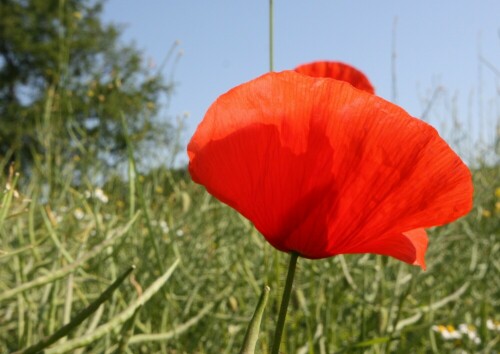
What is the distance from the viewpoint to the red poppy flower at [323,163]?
32 centimetres

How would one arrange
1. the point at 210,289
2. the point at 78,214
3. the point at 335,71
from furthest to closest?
the point at 78,214
the point at 210,289
the point at 335,71

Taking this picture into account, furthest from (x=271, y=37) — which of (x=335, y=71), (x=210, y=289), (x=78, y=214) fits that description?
(x=78, y=214)

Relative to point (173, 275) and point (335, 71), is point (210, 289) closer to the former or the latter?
point (173, 275)

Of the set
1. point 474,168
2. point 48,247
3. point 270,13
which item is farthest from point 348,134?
point 474,168

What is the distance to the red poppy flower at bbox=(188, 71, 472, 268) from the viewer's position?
324 mm

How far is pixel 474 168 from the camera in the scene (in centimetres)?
241

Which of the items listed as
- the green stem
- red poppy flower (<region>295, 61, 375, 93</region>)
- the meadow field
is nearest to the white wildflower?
the meadow field

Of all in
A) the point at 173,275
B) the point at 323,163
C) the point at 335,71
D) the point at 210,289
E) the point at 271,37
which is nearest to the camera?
the point at 323,163

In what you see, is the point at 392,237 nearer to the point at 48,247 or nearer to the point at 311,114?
the point at 311,114

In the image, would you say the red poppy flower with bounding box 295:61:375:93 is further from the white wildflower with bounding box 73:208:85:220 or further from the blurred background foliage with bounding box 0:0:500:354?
the white wildflower with bounding box 73:208:85:220

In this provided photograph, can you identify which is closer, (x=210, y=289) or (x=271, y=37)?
(x=271, y=37)

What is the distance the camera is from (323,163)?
334 millimetres

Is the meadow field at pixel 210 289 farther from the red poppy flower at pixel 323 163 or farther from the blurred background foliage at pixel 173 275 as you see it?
the red poppy flower at pixel 323 163

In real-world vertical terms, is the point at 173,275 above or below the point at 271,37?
below
